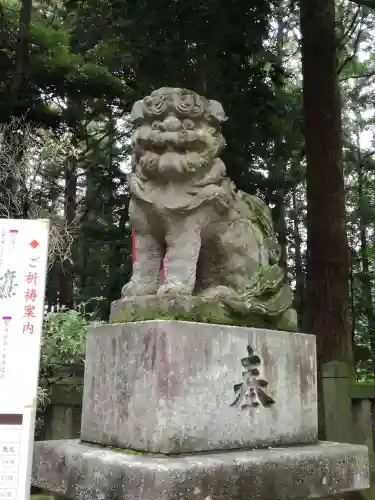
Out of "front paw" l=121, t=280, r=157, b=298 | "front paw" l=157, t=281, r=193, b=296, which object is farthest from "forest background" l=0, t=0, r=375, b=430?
"front paw" l=157, t=281, r=193, b=296

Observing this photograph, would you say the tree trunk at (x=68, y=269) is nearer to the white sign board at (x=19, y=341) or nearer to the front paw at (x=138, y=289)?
the front paw at (x=138, y=289)

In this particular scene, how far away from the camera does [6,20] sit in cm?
948

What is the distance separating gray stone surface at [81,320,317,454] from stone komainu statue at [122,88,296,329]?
0.79 feet

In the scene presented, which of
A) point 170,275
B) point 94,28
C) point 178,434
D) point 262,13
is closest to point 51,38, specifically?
point 94,28

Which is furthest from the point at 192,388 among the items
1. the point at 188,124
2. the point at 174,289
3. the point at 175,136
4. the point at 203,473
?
the point at 188,124

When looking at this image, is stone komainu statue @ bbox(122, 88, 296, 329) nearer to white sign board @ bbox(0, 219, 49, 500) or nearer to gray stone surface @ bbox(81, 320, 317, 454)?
gray stone surface @ bbox(81, 320, 317, 454)

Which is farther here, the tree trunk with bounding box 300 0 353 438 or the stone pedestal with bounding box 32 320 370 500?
the tree trunk with bounding box 300 0 353 438

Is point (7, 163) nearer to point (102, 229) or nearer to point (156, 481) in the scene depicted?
point (102, 229)

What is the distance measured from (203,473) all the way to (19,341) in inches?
36.4

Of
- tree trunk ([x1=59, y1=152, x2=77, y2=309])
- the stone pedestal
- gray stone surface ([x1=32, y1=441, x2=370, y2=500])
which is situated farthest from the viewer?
tree trunk ([x1=59, y1=152, x2=77, y2=309])

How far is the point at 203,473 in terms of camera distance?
7.27ft

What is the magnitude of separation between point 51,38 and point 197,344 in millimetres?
8171

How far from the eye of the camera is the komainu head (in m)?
2.89

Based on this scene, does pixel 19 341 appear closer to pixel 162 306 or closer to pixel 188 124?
pixel 162 306
